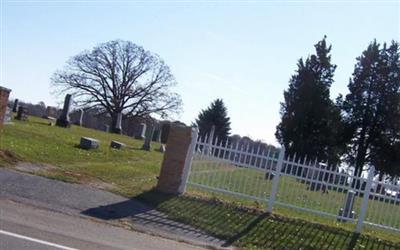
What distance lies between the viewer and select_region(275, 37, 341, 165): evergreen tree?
4325 centimetres

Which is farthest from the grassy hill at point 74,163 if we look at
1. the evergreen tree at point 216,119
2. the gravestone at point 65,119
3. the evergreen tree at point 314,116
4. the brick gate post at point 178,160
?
the evergreen tree at point 216,119

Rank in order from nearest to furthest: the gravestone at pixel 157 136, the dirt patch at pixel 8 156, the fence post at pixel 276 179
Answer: the fence post at pixel 276 179 → the dirt patch at pixel 8 156 → the gravestone at pixel 157 136

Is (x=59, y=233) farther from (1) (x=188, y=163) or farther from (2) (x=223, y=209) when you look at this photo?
(1) (x=188, y=163)

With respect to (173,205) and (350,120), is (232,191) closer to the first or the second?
(173,205)

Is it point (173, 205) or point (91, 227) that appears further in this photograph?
point (173, 205)

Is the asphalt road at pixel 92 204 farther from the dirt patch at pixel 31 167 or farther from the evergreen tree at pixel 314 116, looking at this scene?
the evergreen tree at pixel 314 116

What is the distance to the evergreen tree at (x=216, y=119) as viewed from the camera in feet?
238

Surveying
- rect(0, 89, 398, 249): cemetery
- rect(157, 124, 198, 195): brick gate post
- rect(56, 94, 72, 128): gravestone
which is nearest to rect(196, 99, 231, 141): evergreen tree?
rect(56, 94, 72, 128): gravestone

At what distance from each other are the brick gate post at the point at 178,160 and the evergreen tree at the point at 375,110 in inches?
1253

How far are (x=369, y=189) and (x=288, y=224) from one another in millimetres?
2155

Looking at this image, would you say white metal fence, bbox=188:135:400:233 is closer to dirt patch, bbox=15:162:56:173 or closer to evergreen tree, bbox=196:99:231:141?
dirt patch, bbox=15:162:56:173

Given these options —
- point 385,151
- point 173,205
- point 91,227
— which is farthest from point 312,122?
point 91,227

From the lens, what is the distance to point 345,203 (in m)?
13.6

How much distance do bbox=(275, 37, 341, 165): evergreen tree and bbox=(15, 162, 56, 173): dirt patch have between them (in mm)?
31316
